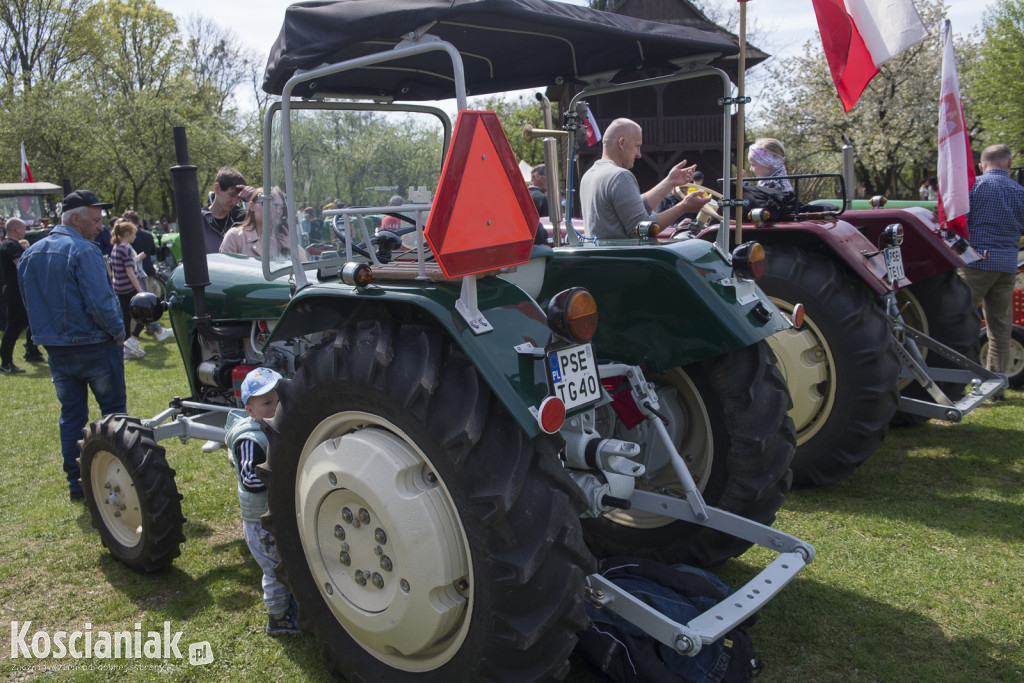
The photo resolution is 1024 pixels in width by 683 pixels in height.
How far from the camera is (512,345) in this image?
224 centimetres

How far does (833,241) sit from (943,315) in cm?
172

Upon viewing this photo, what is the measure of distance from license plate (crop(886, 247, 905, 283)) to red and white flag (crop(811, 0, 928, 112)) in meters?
1.40

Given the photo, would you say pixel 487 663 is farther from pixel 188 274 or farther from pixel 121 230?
pixel 121 230

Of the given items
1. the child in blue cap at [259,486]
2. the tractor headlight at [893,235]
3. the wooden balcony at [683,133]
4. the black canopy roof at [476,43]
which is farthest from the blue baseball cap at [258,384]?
the wooden balcony at [683,133]

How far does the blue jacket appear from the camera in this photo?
4730mm

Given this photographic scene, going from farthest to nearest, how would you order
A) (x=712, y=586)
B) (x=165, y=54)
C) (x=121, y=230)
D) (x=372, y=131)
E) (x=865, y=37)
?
1. (x=165, y=54)
2. (x=121, y=230)
3. (x=865, y=37)
4. (x=372, y=131)
5. (x=712, y=586)

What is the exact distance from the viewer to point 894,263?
16.3 feet

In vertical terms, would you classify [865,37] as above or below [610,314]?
above

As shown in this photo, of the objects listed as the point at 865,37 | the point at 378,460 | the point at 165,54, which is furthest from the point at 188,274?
the point at 165,54

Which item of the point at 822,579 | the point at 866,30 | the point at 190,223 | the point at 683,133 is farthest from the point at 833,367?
the point at 683,133

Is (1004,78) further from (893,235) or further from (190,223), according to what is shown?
(190,223)

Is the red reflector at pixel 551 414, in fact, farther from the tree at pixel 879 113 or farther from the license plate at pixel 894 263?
the tree at pixel 879 113

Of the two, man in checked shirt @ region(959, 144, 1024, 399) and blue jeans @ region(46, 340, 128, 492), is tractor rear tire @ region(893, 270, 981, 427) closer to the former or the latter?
man in checked shirt @ region(959, 144, 1024, 399)

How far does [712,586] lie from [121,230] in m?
9.42
